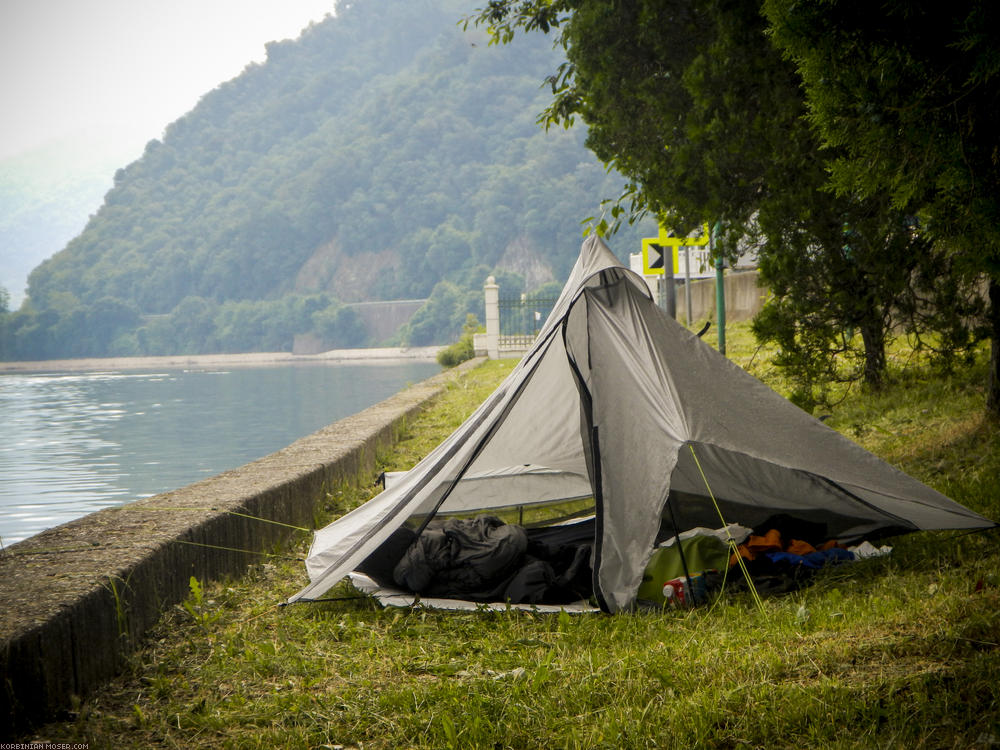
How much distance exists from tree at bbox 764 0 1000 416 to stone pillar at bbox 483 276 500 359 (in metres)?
23.2

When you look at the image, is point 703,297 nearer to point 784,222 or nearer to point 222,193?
→ point 784,222

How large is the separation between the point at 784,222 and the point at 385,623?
3.63m

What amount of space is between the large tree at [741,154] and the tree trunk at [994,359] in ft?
1.75

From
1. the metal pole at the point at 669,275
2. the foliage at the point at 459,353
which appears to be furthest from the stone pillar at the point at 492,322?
the metal pole at the point at 669,275

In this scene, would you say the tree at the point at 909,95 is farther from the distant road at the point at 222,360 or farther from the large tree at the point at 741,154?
the distant road at the point at 222,360

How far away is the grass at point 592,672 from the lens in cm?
238

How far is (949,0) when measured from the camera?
298cm

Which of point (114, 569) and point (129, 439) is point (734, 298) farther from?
point (114, 569)

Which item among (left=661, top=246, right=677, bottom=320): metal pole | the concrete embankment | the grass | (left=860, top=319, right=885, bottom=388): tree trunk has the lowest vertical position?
the grass

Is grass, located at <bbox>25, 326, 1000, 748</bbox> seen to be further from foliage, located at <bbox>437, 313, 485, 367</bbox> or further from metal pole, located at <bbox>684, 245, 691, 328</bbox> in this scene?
foliage, located at <bbox>437, 313, 485, 367</bbox>

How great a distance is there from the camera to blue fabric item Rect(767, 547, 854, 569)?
12.6 ft

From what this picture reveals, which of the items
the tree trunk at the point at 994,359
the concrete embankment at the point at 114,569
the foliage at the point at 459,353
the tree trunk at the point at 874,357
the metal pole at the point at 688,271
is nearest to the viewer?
the concrete embankment at the point at 114,569

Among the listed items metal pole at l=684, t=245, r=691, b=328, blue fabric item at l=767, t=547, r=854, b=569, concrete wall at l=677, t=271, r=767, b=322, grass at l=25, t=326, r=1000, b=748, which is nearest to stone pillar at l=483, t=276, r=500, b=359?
concrete wall at l=677, t=271, r=767, b=322

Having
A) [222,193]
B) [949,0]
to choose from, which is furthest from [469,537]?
[222,193]
